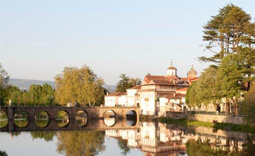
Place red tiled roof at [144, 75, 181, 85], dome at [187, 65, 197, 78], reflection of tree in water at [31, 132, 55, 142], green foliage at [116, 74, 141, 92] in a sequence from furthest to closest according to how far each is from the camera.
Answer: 1. green foliage at [116, 74, 141, 92]
2. dome at [187, 65, 197, 78]
3. red tiled roof at [144, 75, 181, 85]
4. reflection of tree in water at [31, 132, 55, 142]

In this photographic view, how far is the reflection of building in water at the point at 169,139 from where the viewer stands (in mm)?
50066

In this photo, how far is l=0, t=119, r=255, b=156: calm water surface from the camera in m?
49.0

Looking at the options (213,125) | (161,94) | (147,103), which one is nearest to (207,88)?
(213,125)

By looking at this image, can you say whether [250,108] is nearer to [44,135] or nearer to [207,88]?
[207,88]

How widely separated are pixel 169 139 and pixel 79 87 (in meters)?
54.3

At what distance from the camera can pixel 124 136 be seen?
221 feet

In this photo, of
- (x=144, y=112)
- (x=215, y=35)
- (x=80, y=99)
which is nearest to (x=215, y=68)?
(x=215, y=35)

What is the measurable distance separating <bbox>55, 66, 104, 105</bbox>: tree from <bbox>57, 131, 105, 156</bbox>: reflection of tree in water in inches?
1566

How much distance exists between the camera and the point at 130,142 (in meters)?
60.5

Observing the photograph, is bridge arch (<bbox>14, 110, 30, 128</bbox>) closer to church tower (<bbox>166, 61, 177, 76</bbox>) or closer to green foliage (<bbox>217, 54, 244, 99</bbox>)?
church tower (<bbox>166, 61, 177, 76</bbox>)

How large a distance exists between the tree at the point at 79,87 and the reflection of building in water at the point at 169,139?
36646 mm

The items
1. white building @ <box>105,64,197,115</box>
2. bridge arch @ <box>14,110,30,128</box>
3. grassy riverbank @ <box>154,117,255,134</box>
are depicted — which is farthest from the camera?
white building @ <box>105,64,197,115</box>

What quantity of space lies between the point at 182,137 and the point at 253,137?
1052 centimetres

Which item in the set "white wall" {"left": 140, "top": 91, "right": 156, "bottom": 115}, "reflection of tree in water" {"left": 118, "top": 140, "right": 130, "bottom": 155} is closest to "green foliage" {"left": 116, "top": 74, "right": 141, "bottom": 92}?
"white wall" {"left": 140, "top": 91, "right": 156, "bottom": 115}
